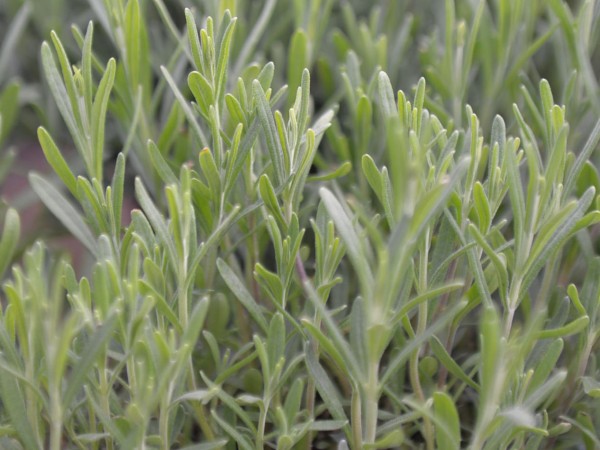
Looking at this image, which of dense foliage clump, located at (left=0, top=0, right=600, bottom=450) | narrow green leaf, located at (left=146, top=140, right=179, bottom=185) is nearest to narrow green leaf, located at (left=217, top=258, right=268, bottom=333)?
dense foliage clump, located at (left=0, top=0, right=600, bottom=450)

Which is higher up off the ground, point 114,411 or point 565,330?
point 565,330

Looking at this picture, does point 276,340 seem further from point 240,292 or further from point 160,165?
point 160,165

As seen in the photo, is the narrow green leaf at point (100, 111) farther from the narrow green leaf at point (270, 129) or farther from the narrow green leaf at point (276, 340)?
the narrow green leaf at point (276, 340)

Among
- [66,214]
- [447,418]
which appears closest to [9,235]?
[66,214]

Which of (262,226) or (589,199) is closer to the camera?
(589,199)

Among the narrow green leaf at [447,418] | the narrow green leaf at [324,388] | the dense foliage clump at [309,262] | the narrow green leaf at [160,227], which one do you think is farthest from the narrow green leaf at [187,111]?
the narrow green leaf at [447,418]

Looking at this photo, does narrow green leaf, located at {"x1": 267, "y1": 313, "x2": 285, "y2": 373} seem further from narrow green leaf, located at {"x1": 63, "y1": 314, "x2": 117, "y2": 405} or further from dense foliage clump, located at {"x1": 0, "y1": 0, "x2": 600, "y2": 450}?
narrow green leaf, located at {"x1": 63, "y1": 314, "x2": 117, "y2": 405}

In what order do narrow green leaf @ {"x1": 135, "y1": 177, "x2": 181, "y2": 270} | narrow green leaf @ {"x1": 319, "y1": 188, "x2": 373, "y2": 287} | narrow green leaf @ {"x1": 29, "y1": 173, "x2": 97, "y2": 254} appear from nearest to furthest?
narrow green leaf @ {"x1": 319, "y1": 188, "x2": 373, "y2": 287}, narrow green leaf @ {"x1": 135, "y1": 177, "x2": 181, "y2": 270}, narrow green leaf @ {"x1": 29, "y1": 173, "x2": 97, "y2": 254}

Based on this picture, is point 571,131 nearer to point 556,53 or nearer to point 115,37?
point 556,53

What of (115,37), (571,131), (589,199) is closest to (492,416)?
(589,199)
